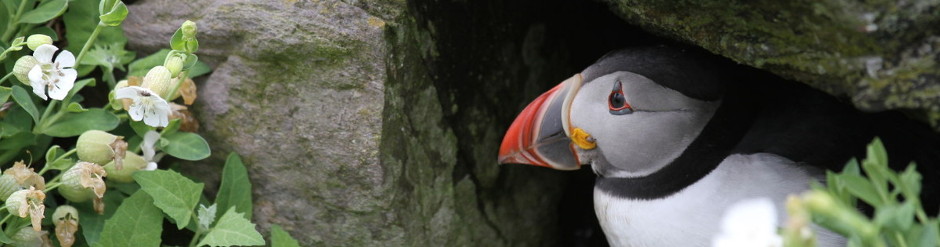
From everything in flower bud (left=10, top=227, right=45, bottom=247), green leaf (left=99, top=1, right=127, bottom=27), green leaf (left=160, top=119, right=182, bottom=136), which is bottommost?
flower bud (left=10, top=227, right=45, bottom=247)

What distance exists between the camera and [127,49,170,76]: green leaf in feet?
7.52

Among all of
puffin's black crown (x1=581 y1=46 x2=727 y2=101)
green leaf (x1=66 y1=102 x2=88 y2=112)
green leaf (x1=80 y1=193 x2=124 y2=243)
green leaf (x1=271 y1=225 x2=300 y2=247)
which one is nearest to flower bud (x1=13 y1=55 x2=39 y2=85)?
green leaf (x1=66 y1=102 x2=88 y2=112)

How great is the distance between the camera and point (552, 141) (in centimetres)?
230

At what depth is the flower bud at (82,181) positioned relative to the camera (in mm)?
2051

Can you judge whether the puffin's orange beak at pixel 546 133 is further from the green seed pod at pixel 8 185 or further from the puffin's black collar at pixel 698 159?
the green seed pod at pixel 8 185

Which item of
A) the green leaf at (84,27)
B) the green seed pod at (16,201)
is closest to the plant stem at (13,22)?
the green leaf at (84,27)

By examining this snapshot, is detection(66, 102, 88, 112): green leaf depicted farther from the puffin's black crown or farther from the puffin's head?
the puffin's black crown

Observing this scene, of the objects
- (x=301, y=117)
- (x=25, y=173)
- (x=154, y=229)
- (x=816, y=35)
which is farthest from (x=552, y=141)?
(x=25, y=173)

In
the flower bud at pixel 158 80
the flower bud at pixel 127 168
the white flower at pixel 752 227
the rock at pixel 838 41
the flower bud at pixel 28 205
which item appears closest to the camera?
the white flower at pixel 752 227

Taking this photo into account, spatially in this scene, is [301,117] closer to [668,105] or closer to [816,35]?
[668,105]

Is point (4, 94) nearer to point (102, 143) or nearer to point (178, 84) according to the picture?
point (102, 143)

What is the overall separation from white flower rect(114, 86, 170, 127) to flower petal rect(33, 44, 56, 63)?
150 millimetres

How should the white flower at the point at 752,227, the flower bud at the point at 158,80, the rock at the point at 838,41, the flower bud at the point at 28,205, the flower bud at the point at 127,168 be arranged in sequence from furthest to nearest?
the flower bud at the point at 127,168
the flower bud at the point at 158,80
the flower bud at the point at 28,205
the rock at the point at 838,41
the white flower at the point at 752,227

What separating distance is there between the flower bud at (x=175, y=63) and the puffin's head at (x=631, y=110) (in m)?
0.80
